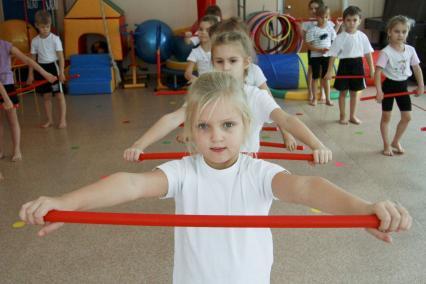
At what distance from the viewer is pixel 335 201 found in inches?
48.3

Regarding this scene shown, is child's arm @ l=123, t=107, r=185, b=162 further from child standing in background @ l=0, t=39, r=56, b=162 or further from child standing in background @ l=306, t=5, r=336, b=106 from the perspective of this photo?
child standing in background @ l=306, t=5, r=336, b=106

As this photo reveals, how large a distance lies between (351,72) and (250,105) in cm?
350

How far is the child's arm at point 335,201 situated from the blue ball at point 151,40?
683 cm

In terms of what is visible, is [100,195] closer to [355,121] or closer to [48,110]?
[355,121]

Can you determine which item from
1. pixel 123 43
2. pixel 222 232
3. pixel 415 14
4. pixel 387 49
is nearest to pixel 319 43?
pixel 387 49

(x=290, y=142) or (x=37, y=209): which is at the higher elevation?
(x=37, y=209)

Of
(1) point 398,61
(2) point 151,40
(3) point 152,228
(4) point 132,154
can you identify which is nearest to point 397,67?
(1) point 398,61

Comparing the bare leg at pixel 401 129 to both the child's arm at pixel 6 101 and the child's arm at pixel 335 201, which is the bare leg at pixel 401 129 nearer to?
the child's arm at pixel 335 201

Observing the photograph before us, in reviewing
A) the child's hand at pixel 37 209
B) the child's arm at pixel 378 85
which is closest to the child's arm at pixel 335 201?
the child's hand at pixel 37 209

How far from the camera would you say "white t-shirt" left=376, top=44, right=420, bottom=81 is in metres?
4.23

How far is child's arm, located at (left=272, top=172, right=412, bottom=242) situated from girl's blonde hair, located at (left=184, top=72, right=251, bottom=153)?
8.2 inches

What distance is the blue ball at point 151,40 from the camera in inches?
313

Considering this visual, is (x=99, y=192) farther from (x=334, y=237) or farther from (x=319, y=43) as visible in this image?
(x=319, y=43)

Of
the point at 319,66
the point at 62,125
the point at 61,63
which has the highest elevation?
the point at 61,63
